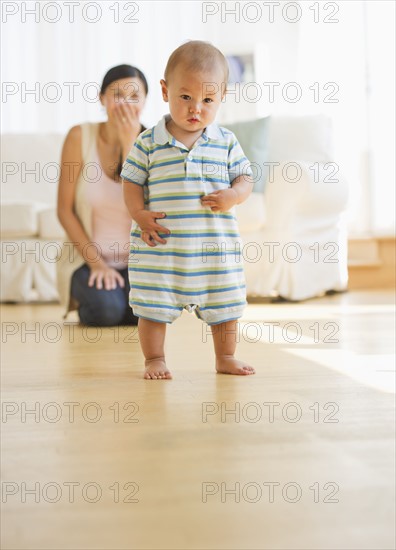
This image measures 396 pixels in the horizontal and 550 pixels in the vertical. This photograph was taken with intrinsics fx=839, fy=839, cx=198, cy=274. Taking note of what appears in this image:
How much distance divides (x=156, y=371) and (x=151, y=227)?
0.95 feet

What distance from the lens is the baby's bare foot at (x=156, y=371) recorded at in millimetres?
1679

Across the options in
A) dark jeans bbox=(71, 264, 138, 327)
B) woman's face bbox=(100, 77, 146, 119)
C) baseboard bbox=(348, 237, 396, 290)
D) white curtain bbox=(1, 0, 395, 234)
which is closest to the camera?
woman's face bbox=(100, 77, 146, 119)

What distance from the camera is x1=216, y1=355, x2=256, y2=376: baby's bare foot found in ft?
5.60

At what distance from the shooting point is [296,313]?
3049 mm

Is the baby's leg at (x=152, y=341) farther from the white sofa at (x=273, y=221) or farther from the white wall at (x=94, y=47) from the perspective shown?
the white wall at (x=94, y=47)

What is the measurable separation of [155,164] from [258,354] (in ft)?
1.83

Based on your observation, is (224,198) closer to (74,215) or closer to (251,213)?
(74,215)

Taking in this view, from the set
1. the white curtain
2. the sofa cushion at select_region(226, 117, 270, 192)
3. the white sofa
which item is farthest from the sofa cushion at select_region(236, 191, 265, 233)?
the white curtain

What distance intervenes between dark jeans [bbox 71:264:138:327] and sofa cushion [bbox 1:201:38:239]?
1288mm

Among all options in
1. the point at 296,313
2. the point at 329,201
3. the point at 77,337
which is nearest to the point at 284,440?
the point at 77,337

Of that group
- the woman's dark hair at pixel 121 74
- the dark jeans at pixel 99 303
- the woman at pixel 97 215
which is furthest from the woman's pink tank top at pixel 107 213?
the woman's dark hair at pixel 121 74

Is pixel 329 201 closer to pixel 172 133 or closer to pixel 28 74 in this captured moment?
pixel 172 133

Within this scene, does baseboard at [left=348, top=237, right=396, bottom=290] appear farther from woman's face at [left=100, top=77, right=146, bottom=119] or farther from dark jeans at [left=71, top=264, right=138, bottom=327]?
woman's face at [left=100, top=77, right=146, bottom=119]

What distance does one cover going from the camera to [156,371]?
1.69 meters
